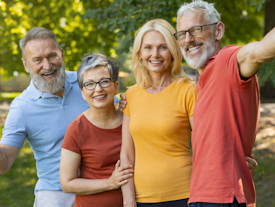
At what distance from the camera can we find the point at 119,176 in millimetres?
2430

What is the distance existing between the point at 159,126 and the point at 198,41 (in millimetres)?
753

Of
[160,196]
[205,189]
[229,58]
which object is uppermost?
[229,58]

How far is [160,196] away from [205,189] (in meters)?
0.54

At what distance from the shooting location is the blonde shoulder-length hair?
2.47m

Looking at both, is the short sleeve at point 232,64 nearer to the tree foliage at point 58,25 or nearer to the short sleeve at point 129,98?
the short sleeve at point 129,98

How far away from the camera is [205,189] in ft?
6.18

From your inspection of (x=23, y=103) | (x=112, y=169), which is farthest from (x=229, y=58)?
(x=23, y=103)

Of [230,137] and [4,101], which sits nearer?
[230,137]

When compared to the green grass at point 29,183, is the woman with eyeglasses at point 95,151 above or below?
above

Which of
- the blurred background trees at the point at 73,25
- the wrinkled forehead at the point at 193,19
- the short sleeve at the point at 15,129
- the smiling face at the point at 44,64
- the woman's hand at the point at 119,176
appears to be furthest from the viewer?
the blurred background trees at the point at 73,25

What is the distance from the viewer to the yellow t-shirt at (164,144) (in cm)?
231

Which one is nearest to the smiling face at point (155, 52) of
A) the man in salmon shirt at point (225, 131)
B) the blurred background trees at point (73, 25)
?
the man in salmon shirt at point (225, 131)

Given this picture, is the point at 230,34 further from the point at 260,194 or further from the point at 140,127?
the point at 140,127

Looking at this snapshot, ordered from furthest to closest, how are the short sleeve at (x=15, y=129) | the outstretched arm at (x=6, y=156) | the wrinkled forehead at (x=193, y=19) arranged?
the short sleeve at (x=15, y=129)
the outstretched arm at (x=6, y=156)
the wrinkled forehead at (x=193, y=19)
